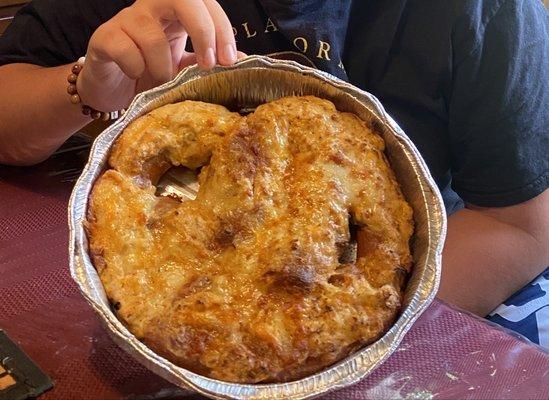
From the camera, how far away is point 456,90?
2.95ft

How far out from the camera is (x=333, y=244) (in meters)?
0.56

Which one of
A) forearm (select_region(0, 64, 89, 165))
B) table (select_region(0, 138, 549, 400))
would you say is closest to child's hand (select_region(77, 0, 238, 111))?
forearm (select_region(0, 64, 89, 165))

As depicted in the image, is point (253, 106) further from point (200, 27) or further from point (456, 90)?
point (456, 90)

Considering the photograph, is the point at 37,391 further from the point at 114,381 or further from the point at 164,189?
the point at 164,189

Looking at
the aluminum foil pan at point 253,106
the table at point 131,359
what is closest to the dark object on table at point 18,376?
the table at point 131,359

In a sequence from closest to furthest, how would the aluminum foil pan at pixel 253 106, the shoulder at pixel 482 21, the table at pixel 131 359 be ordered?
1. the aluminum foil pan at pixel 253 106
2. the table at pixel 131 359
3. the shoulder at pixel 482 21

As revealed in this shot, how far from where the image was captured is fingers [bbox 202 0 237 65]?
0.66 metres

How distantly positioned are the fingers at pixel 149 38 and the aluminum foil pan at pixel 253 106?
0.25 feet

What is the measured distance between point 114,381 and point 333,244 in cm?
27

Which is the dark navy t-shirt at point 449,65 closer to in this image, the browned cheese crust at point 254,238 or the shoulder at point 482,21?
the shoulder at point 482,21

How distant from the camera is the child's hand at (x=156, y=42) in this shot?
0.67m

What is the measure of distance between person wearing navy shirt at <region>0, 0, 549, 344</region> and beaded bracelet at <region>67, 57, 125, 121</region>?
0.06 feet

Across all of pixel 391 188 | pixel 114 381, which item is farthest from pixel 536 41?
pixel 114 381

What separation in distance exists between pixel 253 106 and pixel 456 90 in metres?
0.36
